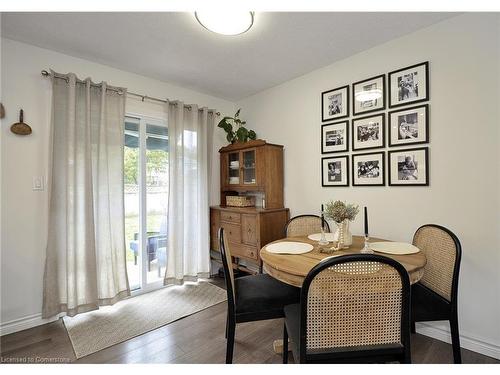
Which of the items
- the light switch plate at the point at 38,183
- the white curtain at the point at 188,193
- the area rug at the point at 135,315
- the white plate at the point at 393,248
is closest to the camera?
the white plate at the point at 393,248

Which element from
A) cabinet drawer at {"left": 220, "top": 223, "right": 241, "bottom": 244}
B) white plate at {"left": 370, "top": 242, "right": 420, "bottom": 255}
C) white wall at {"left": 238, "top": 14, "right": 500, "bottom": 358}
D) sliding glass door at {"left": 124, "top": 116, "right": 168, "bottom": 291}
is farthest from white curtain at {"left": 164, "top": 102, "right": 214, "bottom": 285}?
white plate at {"left": 370, "top": 242, "right": 420, "bottom": 255}

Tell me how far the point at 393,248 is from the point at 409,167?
2.49ft

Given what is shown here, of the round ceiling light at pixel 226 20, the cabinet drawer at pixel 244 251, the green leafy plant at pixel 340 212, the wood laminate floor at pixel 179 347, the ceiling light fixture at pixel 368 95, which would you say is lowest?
the wood laminate floor at pixel 179 347

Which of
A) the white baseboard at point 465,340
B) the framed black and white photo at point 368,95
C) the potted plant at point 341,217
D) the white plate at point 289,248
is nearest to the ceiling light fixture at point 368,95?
the framed black and white photo at point 368,95

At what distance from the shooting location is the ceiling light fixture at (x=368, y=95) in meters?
2.19

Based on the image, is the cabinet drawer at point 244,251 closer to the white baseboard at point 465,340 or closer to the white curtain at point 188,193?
the white curtain at point 188,193

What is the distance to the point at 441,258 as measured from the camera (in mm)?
1581

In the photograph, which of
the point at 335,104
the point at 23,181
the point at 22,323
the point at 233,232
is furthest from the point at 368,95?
the point at 22,323

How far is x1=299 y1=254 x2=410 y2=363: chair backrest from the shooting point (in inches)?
39.3

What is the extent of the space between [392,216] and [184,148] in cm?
227

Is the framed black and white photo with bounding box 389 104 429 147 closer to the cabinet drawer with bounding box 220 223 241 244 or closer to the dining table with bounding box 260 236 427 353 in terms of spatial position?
the dining table with bounding box 260 236 427 353

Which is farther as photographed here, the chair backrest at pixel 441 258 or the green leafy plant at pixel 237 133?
the green leafy plant at pixel 237 133

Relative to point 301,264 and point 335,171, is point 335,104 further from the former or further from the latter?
point 301,264

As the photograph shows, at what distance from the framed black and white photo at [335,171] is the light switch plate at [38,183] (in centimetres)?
260
